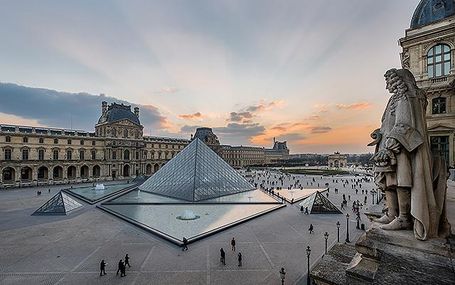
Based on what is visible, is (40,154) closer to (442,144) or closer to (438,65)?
(442,144)

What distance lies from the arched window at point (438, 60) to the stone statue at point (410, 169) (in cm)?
1546

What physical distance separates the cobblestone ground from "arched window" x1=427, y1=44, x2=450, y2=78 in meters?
11.3

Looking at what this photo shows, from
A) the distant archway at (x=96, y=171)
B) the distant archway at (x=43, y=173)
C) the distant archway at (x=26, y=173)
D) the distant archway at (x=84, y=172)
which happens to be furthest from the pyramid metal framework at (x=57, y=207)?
the distant archway at (x=96, y=171)

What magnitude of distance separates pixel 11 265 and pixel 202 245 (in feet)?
30.1

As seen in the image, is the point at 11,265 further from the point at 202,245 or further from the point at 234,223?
the point at 234,223

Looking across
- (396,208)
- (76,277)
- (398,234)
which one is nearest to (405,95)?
(396,208)

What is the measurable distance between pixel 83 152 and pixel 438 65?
56.5 metres

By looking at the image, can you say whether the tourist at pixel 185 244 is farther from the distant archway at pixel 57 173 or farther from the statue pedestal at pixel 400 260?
the distant archway at pixel 57 173

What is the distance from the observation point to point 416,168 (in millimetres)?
3174

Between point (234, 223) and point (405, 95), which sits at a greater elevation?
point (405, 95)

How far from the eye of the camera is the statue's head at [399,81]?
3.44 metres

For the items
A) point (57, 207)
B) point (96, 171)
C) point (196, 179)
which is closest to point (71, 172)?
point (96, 171)

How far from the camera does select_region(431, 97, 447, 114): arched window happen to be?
14618 mm

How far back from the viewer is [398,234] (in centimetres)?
338
